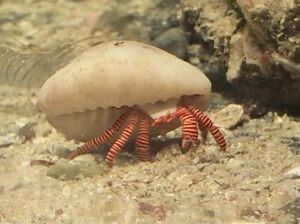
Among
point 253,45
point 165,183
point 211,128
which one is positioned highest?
point 253,45

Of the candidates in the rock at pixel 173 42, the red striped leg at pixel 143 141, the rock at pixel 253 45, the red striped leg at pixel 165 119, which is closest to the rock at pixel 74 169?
the red striped leg at pixel 143 141

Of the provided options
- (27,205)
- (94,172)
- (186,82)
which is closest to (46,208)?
(27,205)

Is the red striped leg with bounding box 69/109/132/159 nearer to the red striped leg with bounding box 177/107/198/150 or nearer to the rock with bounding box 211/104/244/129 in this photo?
the red striped leg with bounding box 177/107/198/150

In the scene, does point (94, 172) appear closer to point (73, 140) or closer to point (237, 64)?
point (73, 140)

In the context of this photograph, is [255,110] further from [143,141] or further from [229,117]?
[143,141]

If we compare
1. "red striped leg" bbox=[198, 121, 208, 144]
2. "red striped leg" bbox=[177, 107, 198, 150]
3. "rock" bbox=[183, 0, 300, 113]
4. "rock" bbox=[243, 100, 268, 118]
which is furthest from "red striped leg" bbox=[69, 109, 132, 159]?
"rock" bbox=[243, 100, 268, 118]

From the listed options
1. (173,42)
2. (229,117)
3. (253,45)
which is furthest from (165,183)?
(173,42)
